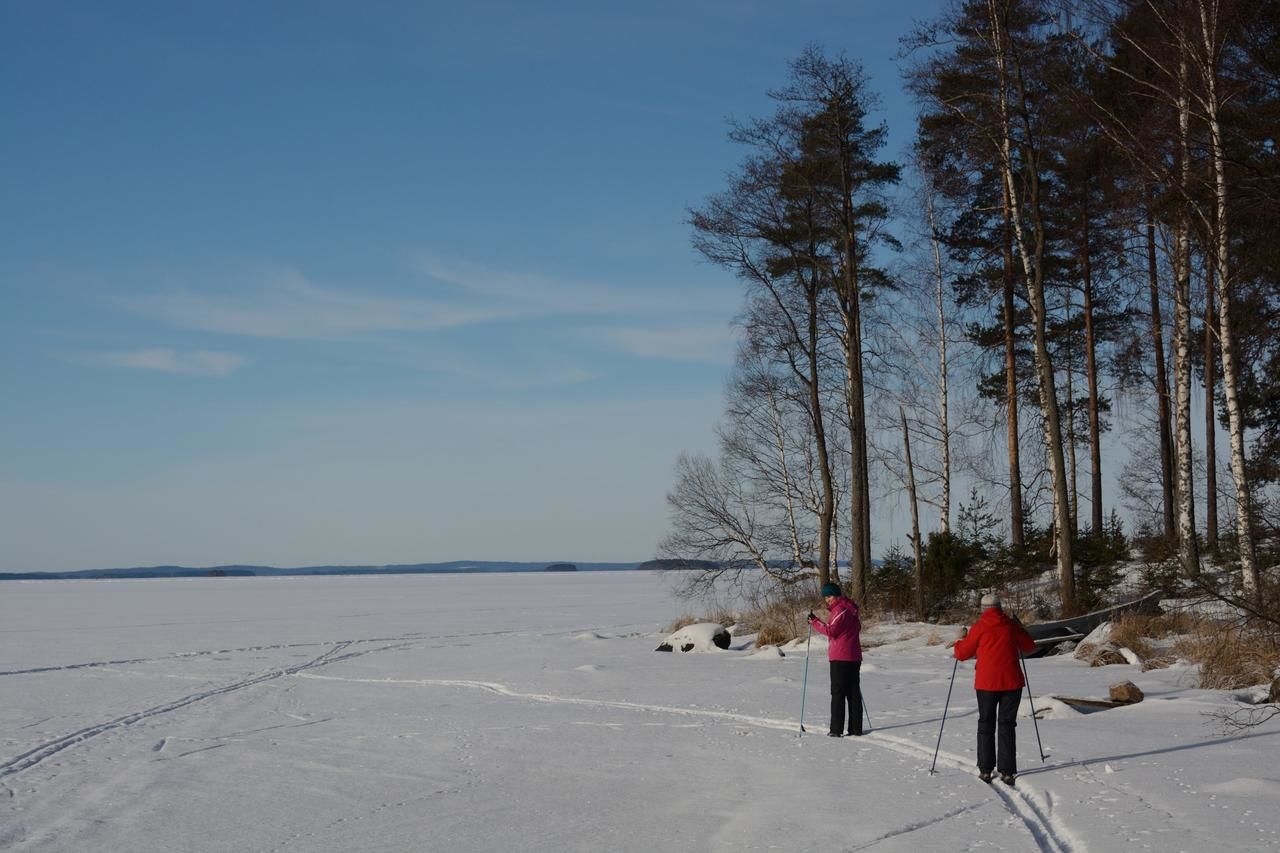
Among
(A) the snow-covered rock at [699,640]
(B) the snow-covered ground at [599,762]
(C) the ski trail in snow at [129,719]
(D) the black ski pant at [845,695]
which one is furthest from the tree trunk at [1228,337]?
(C) the ski trail in snow at [129,719]

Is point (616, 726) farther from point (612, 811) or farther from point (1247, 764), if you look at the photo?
→ point (1247, 764)

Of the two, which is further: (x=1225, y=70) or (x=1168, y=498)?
(x=1168, y=498)

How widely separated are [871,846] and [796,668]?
11.5m

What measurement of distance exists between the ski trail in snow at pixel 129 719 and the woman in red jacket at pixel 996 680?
8422 millimetres

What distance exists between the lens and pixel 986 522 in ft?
83.4

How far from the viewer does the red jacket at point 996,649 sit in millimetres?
9188

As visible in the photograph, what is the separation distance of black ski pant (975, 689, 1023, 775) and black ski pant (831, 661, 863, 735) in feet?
8.27

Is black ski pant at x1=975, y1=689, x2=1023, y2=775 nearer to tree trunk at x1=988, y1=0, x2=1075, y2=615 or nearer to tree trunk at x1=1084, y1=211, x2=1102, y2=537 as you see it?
tree trunk at x1=988, y1=0, x2=1075, y2=615

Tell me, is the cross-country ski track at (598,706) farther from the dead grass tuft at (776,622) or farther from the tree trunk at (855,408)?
the tree trunk at (855,408)

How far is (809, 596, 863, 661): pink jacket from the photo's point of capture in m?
11.7

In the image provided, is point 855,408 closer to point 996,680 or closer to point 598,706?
point 598,706

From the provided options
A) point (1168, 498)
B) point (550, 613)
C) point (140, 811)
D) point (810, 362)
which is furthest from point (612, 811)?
point (550, 613)

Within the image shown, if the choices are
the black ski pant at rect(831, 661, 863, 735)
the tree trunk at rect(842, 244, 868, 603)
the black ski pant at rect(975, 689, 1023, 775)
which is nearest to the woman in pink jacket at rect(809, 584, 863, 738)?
the black ski pant at rect(831, 661, 863, 735)

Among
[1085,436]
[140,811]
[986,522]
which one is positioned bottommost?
[140,811]
